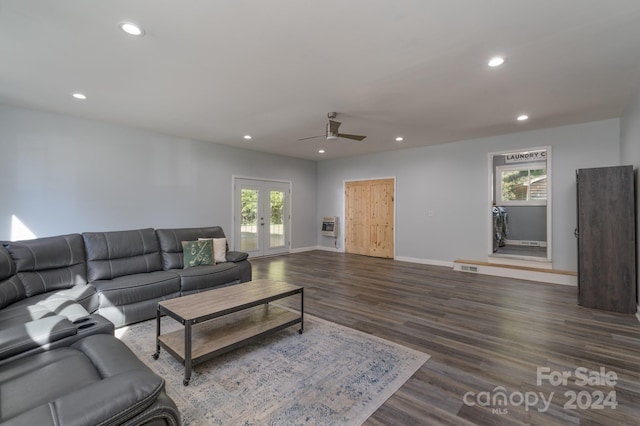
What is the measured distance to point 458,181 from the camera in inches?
254

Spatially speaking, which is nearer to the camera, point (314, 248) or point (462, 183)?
point (462, 183)

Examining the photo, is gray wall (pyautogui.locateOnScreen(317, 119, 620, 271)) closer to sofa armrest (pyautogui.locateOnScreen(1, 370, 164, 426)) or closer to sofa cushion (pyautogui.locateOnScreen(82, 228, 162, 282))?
sofa cushion (pyautogui.locateOnScreen(82, 228, 162, 282))

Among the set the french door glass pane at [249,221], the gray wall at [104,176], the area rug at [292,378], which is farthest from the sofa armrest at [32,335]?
the french door glass pane at [249,221]

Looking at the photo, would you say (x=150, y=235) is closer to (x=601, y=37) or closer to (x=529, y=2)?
(x=529, y=2)

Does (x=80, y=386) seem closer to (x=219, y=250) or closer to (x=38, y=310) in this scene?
(x=38, y=310)

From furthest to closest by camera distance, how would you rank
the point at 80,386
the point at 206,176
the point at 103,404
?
1. the point at 206,176
2. the point at 80,386
3. the point at 103,404

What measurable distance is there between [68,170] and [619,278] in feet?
26.7

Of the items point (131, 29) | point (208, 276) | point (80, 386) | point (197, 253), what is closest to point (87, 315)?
point (80, 386)

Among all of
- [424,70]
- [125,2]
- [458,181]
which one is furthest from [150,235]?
[458,181]

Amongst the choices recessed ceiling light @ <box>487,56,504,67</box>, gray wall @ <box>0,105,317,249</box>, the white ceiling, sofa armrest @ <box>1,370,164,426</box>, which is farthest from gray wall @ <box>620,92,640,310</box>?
gray wall @ <box>0,105,317,249</box>

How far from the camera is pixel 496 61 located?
2914mm

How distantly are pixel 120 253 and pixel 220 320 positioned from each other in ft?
5.98

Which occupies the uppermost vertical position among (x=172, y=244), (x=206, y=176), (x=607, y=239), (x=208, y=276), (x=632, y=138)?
(x=632, y=138)

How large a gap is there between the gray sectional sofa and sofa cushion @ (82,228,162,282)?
0.01 meters
